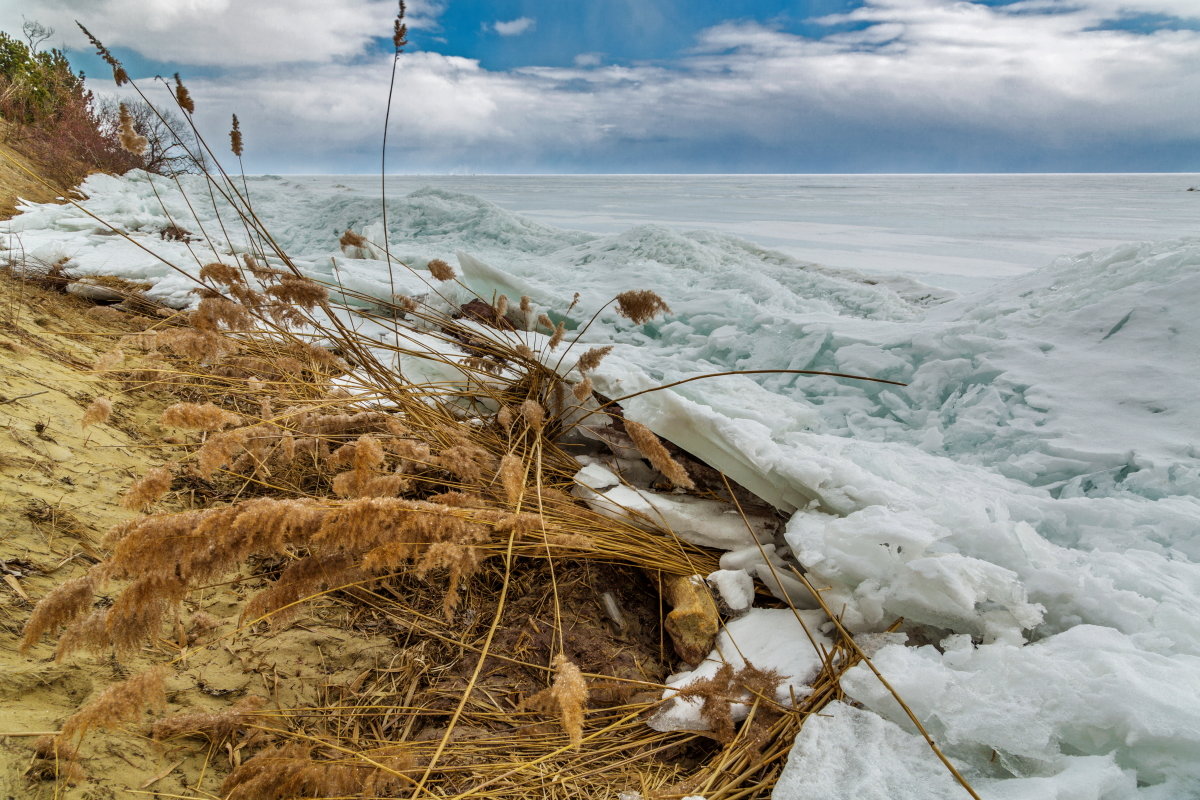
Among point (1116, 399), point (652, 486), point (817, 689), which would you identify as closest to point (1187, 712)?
point (817, 689)

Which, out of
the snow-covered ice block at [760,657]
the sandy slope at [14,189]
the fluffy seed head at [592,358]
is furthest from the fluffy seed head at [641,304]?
the sandy slope at [14,189]

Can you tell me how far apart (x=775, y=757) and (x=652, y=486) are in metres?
0.98

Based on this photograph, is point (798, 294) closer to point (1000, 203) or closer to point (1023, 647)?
point (1023, 647)

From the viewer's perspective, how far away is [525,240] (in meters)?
5.55

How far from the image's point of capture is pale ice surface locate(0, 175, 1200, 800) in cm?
110

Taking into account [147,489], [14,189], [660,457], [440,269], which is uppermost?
[14,189]

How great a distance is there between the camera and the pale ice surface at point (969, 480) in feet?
3.61

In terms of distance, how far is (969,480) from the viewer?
5.81 ft

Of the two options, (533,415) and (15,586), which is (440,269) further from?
(15,586)

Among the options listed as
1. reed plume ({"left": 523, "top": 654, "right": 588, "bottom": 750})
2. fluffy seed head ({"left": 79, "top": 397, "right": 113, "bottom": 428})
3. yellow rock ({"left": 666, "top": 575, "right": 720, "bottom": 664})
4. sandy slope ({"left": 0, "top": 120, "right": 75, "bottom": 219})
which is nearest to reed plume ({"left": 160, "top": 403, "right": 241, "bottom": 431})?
fluffy seed head ({"left": 79, "top": 397, "right": 113, "bottom": 428})

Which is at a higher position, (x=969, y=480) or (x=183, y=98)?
(x=183, y=98)

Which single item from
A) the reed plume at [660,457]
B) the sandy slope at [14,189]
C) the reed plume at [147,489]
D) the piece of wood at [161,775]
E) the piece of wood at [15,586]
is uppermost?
the sandy slope at [14,189]

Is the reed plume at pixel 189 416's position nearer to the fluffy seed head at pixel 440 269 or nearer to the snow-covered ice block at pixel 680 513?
the snow-covered ice block at pixel 680 513

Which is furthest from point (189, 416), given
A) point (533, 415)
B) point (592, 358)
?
point (592, 358)
